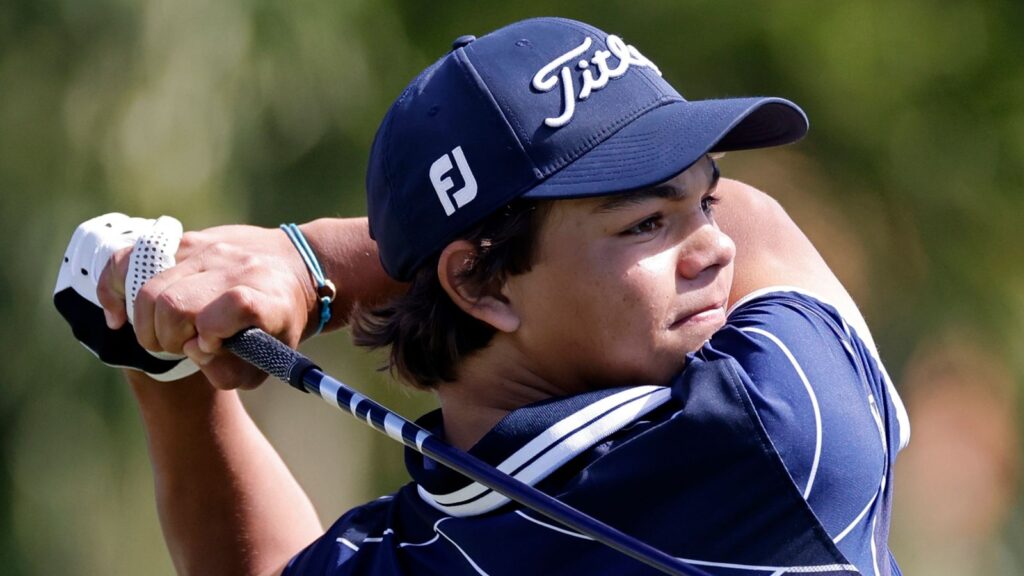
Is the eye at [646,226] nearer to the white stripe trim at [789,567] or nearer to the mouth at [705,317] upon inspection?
the mouth at [705,317]

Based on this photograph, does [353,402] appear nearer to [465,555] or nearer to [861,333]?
[465,555]

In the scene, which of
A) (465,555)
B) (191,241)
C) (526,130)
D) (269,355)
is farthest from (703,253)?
(191,241)

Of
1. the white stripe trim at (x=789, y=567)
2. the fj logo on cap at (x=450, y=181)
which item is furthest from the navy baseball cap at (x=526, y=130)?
the white stripe trim at (x=789, y=567)

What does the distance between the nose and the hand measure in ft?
2.36

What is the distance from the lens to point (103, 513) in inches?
174

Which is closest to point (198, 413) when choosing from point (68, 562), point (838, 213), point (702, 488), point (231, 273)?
point (231, 273)

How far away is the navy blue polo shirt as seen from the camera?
1.75 meters

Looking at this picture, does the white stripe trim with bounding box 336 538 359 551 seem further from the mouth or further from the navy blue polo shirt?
the mouth

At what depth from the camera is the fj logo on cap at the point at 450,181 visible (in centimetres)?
190

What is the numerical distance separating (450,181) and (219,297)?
1.64 ft

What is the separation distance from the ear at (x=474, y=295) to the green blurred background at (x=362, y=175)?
2.44m

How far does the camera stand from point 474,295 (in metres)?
1.98

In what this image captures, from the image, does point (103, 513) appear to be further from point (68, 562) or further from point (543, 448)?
point (543, 448)

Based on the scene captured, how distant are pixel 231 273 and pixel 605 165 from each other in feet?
2.38
